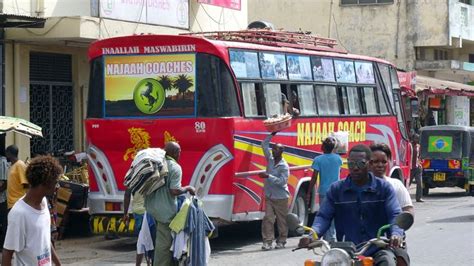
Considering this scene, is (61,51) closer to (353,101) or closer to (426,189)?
Result: (353,101)

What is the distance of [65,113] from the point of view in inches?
760

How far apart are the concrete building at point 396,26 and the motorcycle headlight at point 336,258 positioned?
94.8ft

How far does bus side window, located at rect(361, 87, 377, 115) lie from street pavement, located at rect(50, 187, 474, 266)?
2451 millimetres

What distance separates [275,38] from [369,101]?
3375mm

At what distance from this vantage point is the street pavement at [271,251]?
1320 centimetres

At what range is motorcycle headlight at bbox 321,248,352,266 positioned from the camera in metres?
5.88

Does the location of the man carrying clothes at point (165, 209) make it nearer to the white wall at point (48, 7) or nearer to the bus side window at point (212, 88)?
the bus side window at point (212, 88)

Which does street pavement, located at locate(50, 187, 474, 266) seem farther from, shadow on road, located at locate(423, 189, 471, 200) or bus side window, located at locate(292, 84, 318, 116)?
shadow on road, located at locate(423, 189, 471, 200)

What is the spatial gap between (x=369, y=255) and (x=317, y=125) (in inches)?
389

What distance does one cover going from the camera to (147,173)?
9609mm

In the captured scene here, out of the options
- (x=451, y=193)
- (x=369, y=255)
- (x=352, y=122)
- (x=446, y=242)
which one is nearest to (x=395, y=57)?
(x=451, y=193)

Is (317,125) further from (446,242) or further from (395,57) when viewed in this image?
(395,57)

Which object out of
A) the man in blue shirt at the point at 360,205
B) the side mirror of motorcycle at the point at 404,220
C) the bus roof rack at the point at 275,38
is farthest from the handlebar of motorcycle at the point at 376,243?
the bus roof rack at the point at 275,38

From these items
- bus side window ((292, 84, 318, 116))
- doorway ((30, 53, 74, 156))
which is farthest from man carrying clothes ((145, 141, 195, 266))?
doorway ((30, 53, 74, 156))
